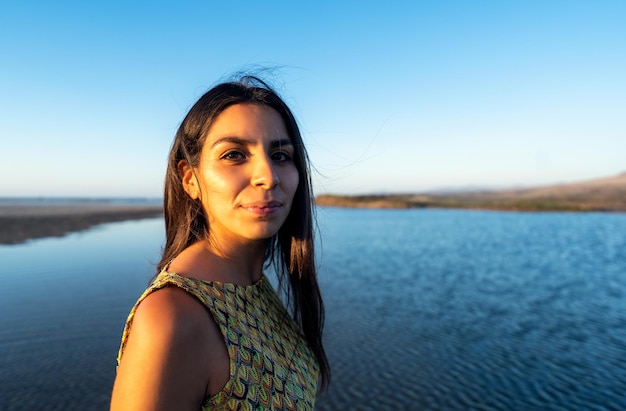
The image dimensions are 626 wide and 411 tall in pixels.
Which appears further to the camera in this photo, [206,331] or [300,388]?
[300,388]

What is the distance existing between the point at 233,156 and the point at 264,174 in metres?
0.16

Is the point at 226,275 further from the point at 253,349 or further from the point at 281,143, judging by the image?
the point at 281,143

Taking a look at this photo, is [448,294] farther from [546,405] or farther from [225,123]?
[225,123]

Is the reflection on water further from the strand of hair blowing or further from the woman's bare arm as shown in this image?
the woman's bare arm

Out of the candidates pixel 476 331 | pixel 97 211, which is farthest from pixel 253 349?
pixel 97 211

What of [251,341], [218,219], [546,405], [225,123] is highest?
[225,123]

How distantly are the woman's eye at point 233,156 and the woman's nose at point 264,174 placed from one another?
0.24 feet

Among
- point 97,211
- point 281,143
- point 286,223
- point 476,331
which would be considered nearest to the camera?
point 281,143

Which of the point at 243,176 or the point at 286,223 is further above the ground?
the point at 243,176

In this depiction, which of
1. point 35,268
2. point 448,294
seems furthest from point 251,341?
point 35,268

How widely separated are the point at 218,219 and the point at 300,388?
81cm

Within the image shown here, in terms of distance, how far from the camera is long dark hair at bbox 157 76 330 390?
69.2 inches

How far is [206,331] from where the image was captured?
1299 millimetres

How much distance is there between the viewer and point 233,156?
1673 millimetres
